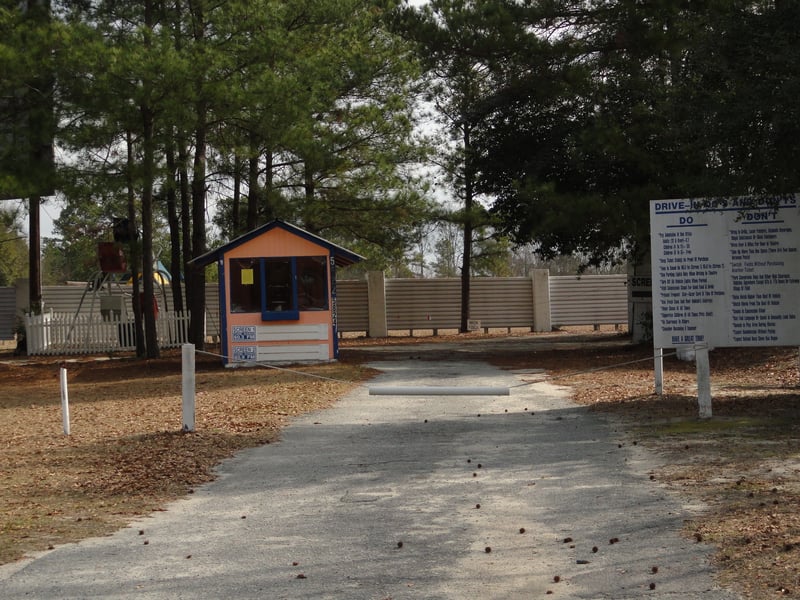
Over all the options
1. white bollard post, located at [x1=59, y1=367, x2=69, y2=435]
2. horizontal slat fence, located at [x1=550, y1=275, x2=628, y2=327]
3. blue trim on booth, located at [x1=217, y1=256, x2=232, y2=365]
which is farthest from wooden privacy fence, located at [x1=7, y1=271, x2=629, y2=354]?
white bollard post, located at [x1=59, y1=367, x2=69, y2=435]

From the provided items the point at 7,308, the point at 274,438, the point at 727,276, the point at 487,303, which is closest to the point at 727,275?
the point at 727,276

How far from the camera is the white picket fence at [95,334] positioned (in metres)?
30.0

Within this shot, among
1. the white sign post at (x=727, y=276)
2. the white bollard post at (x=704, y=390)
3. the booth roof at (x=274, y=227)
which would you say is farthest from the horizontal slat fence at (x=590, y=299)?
the white bollard post at (x=704, y=390)

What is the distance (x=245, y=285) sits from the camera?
22.7m

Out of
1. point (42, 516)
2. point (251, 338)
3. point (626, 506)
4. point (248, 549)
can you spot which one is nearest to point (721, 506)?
point (626, 506)

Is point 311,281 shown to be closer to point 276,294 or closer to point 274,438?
point 276,294

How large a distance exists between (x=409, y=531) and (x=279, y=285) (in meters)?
16.1

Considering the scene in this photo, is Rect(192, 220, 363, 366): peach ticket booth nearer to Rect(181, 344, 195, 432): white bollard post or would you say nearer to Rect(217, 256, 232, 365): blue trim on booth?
Rect(217, 256, 232, 365): blue trim on booth

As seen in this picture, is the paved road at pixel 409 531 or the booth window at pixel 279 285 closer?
the paved road at pixel 409 531

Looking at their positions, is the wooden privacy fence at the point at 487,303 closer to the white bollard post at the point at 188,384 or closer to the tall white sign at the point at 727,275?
the tall white sign at the point at 727,275

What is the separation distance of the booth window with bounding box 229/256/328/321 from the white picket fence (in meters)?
7.75

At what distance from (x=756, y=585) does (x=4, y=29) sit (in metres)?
19.6

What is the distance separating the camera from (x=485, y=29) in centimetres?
2352

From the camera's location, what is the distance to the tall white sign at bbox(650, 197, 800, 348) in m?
12.9
